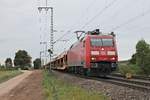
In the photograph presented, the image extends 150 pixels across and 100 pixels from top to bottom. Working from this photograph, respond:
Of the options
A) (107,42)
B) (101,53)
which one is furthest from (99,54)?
(107,42)

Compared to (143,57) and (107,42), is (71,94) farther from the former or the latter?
(143,57)

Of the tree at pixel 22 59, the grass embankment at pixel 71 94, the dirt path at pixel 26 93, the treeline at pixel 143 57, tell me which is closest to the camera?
the grass embankment at pixel 71 94

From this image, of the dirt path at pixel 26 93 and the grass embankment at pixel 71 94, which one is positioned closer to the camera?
the grass embankment at pixel 71 94

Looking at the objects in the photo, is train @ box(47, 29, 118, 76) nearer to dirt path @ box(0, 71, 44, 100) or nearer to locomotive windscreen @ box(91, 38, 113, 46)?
locomotive windscreen @ box(91, 38, 113, 46)

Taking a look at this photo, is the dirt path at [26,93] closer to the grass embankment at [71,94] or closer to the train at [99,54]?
the grass embankment at [71,94]

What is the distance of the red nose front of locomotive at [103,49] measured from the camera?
33.6m

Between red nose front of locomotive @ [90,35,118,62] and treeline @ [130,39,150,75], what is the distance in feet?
55.7


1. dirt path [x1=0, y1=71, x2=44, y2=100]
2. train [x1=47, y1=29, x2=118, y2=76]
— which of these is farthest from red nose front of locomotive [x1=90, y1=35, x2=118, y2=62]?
dirt path [x1=0, y1=71, x2=44, y2=100]

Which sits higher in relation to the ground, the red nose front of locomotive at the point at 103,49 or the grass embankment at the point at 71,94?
the red nose front of locomotive at the point at 103,49

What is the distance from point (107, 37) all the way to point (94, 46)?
49.2 inches

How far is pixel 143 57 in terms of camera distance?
199 feet

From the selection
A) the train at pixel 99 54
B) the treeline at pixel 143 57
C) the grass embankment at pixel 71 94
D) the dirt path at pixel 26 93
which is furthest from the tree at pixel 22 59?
the grass embankment at pixel 71 94

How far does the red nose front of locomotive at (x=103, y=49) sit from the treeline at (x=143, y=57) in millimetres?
16973

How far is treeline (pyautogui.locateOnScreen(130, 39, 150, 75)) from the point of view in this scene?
5490cm
